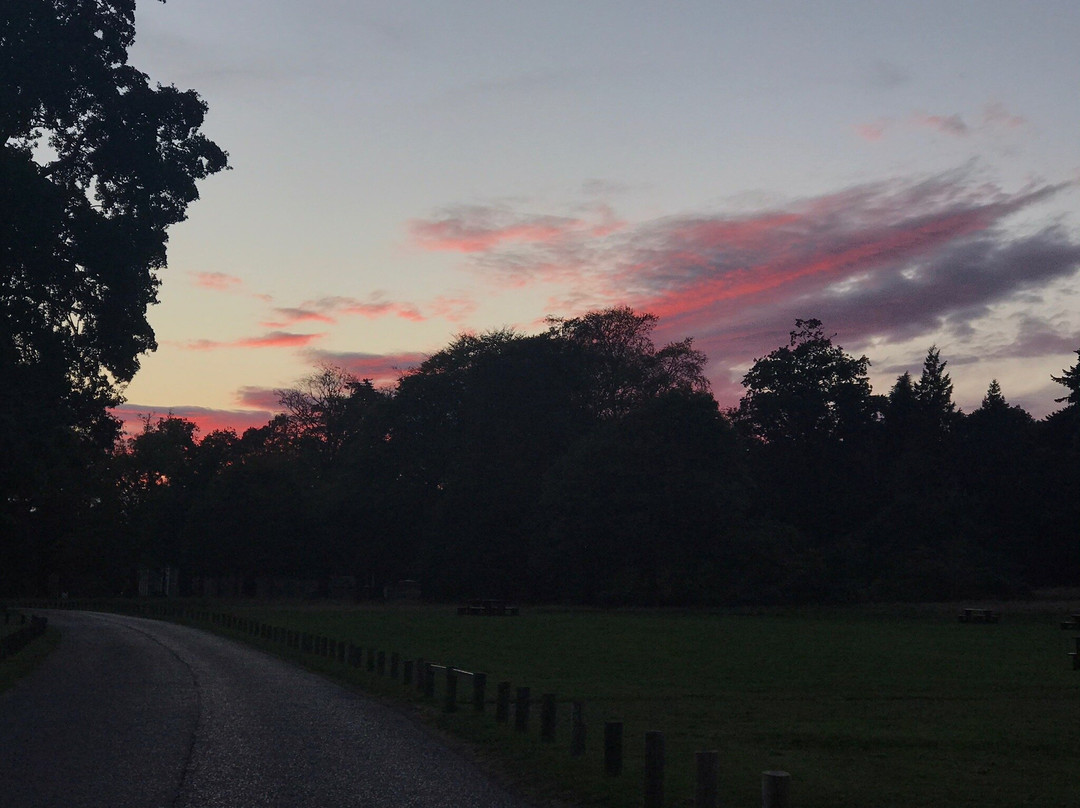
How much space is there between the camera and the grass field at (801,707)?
13.3 metres

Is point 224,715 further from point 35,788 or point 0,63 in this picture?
point 0,63

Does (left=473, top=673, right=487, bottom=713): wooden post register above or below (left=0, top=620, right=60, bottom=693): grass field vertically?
above

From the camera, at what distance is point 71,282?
31.5 meters

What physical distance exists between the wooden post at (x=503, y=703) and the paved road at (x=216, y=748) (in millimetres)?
1266

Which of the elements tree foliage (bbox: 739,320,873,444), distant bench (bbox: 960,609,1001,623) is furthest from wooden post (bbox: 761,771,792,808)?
tree foliage (bbox: 739,320,873,444)

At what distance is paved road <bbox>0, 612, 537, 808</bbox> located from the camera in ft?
40.3

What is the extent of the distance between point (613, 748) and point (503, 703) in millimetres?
4919

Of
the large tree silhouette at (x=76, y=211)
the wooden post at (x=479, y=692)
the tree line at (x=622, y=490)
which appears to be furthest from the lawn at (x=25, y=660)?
the tree line at (x=622, y=490)

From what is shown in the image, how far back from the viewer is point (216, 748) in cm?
1558

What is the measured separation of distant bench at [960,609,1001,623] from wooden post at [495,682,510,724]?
1773 inches

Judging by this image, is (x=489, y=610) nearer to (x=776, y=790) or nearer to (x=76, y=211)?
(x=76, y=211)

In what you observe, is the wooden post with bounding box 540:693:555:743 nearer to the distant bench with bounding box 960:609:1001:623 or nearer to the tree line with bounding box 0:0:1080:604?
the tree line with bounding box 0:0:1080:604

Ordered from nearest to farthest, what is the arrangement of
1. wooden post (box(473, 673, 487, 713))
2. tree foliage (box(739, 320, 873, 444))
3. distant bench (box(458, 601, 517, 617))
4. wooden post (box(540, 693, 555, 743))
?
wooden post (box(540, 693, 555, 743)) < wooden post (box(473, 673, 487, 713)) < distant bench (box(458, 601, 517, 617)) < tree foliage (box(739, 320, 873, 444))

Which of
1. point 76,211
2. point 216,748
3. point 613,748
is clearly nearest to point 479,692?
point 216,748
